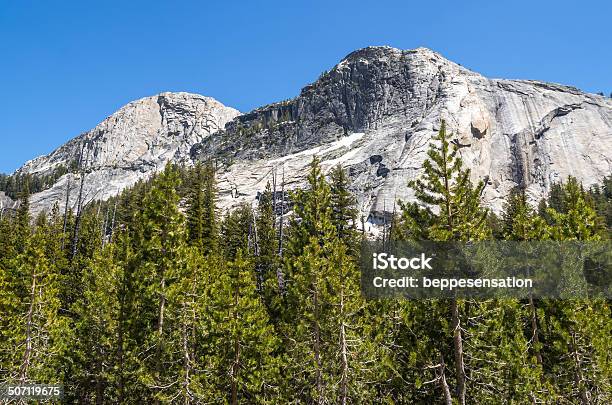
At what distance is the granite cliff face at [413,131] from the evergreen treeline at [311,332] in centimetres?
5048

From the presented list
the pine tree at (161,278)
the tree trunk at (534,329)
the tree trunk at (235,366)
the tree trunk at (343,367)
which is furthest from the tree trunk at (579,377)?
the pine tree at (161,278)

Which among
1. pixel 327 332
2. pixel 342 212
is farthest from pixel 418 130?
pixel 327 332

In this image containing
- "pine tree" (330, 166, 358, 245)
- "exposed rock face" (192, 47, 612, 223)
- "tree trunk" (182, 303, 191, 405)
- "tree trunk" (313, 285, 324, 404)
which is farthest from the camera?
"exposed rock face" (192, 47, 612, 223)

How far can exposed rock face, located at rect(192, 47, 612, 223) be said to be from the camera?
85762 millimetres

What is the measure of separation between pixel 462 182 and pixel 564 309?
25.2 feet

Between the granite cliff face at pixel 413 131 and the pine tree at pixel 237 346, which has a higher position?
the granite cliff face at pixel 413 131

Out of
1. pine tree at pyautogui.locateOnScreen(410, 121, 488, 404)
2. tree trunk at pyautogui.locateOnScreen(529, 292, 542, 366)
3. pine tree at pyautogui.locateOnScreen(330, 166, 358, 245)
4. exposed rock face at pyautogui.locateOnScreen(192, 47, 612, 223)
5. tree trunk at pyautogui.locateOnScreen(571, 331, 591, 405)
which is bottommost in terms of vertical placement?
tree trunk at pyautogui.locateOnScreen(571, 331, 591, 405)

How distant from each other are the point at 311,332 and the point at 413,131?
78.0m

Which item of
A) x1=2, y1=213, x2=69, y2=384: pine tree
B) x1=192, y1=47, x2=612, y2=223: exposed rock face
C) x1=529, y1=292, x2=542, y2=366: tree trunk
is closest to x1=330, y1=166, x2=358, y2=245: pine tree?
x1=529, y1=292, x2=542, y2=366: tree trunk

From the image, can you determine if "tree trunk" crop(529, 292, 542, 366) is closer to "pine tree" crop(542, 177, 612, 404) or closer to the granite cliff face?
"pine tree" crop(542, 177, 612, 404)

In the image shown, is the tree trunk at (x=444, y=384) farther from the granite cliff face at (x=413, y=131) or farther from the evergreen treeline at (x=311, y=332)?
the granite cliff face at (x=413, y=131)

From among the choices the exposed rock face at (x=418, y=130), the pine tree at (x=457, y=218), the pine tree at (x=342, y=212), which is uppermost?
the exposed rock face at (x=418, y=130)

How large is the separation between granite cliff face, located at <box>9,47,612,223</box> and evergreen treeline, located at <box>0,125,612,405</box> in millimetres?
50484

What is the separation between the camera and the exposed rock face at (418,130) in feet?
281
